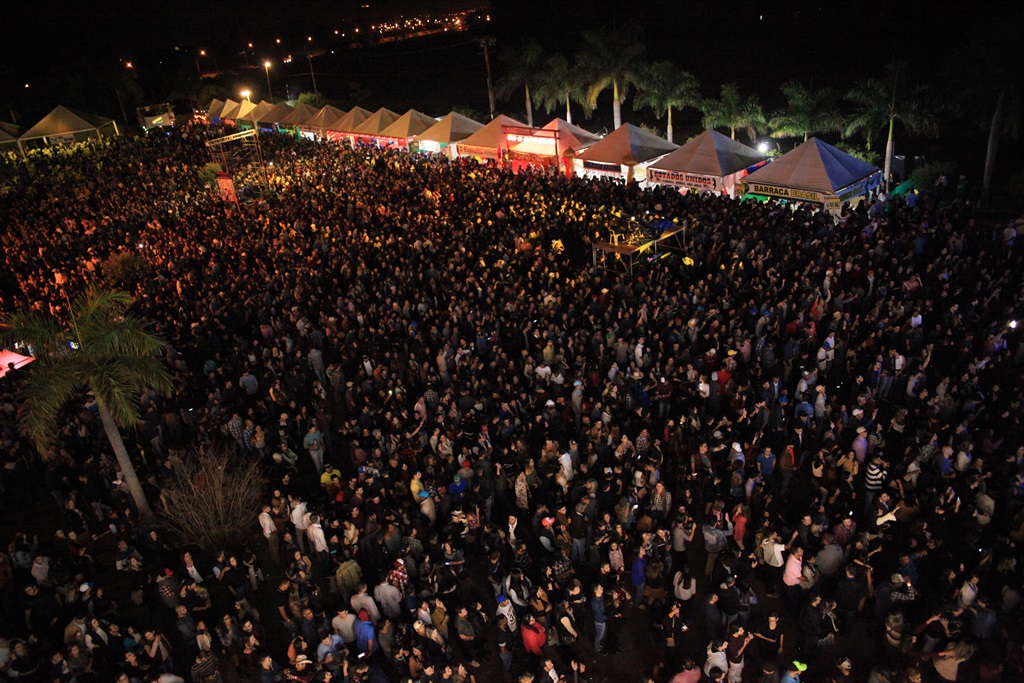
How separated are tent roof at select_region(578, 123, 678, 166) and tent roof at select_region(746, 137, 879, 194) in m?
4.39

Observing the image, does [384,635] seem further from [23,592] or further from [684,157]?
[684,157]

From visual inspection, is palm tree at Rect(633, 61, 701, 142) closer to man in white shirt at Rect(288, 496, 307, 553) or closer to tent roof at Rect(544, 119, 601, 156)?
tent roof at Rect(544, 119, 601, 156)

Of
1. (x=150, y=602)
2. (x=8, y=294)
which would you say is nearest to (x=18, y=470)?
(x=150, y=602)

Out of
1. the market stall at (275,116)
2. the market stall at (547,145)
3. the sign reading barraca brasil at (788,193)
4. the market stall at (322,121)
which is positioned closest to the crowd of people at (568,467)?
the sign reading barraca brasil at (788,193)

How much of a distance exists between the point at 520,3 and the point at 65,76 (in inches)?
1595

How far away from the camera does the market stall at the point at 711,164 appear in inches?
742

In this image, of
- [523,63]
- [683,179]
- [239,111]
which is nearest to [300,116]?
[239,111]

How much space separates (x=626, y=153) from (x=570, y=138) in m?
2.86

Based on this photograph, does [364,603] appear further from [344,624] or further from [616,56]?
[616,56]

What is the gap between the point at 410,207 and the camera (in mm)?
20516

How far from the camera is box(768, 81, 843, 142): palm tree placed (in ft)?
76.6

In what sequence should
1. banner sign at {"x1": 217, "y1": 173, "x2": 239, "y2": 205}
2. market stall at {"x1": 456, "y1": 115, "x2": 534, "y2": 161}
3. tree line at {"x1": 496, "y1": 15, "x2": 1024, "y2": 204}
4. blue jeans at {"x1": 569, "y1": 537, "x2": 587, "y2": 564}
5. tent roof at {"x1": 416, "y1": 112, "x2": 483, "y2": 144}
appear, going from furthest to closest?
tent roof at {"x1": 416, "y1": 112, "x2": 483, "y2": 144}, market stall at {"x1": 456, "y1": 115, "x2": 534, "y2": 161}, banner sign at {"x1": 217, "y1": 173, "x2": 239, "y2": 205}, tree line at {"x1": 496, "y1": 15, "x2": 1024, "y2": 204}, blue jeans at {"x1": 569, "y1": 537, "x2": 587, "y2": 564}

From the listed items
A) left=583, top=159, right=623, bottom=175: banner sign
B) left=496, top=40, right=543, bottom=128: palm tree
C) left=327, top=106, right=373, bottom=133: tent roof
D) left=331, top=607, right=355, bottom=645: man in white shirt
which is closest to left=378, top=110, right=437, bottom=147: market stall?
left=327, top=106, right=373, bottom=133: tent roof

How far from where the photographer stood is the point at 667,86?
1107 inches
